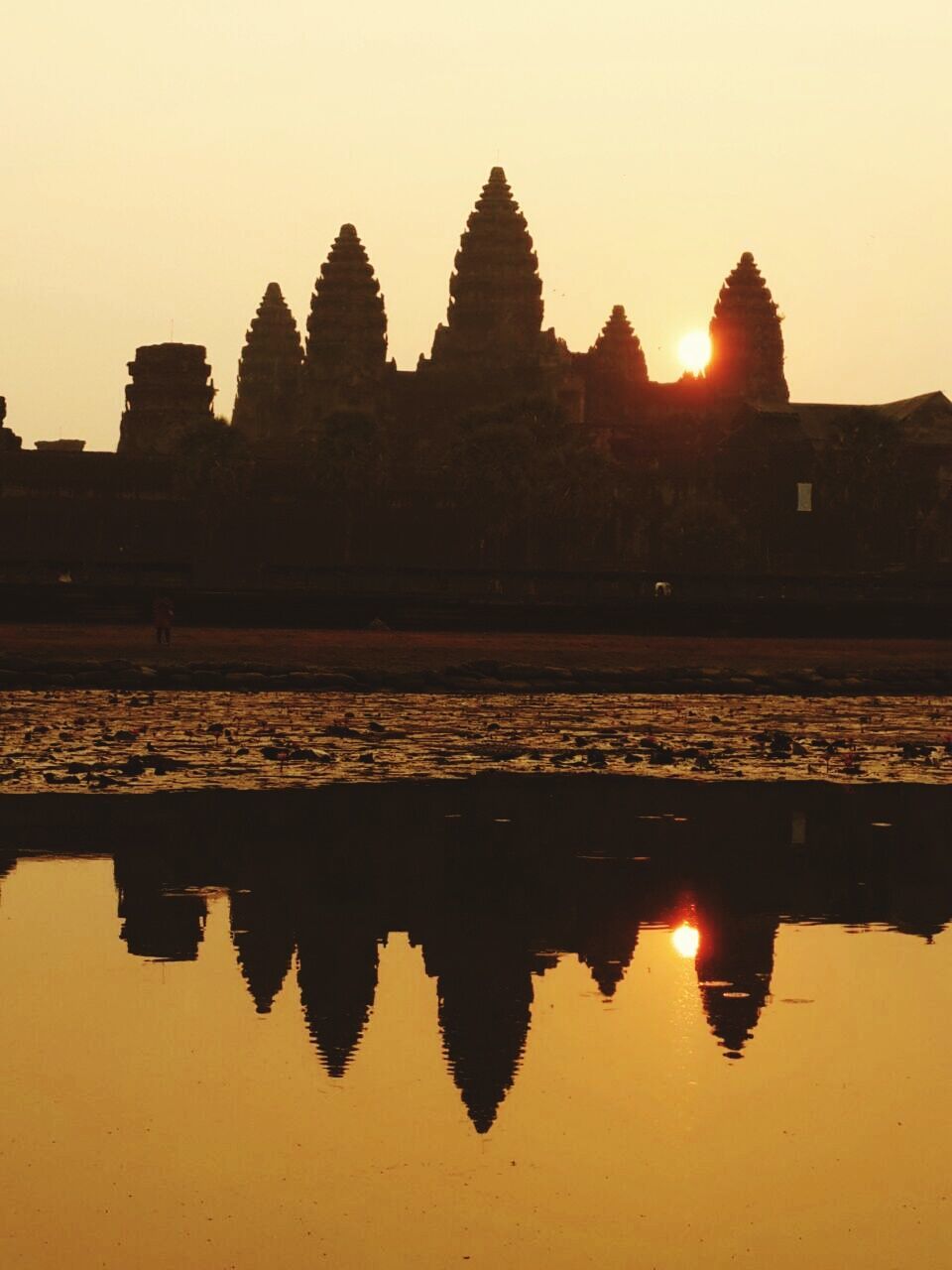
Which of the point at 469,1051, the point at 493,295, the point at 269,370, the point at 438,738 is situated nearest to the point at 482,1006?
the point at 469,1051

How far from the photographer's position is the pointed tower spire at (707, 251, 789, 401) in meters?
166

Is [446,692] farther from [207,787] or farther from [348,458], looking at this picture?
[348,458]

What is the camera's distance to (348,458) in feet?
355

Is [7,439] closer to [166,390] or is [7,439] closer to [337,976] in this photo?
[166,390]

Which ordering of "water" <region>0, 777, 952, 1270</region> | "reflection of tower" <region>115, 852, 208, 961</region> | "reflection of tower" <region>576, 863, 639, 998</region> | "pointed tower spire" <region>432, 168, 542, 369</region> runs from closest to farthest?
"water" <region>0, 777, 952, 1270</region> < "reflection of tower" <region>576, 863, 639, 998</region> < "reflection of tower" <region>115, 852, 208, 961</region> < "pointed tower spire" <region>432, 168, 542, 369</region>

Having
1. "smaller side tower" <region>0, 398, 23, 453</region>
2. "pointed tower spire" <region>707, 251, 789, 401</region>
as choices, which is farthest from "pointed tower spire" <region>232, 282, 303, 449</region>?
"smaller side tower" <region>0, 398, 23, 453</region>

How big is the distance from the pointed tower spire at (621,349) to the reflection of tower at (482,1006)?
154 metres

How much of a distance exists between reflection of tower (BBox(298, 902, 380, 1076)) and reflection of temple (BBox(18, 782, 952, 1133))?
0.02m

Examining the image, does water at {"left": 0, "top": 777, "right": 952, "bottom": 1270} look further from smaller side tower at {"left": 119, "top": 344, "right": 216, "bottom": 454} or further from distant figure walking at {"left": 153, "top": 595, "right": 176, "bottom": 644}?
smaller side tower at {"left": 119, "top": 344, "right": 216, "bottom": 454}

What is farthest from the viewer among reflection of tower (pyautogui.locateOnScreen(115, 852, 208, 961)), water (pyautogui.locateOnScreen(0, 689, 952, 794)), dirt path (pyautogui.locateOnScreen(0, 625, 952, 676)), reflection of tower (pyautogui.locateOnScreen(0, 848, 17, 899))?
dirt path (pyautogui.locateOnScreen(0, 625, 952, 676))

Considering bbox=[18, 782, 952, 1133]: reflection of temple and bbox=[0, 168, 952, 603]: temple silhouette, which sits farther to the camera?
A: bbox=[0, 168, 952, 603]: temple silhouette

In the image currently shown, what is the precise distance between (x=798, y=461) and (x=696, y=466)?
6254mm

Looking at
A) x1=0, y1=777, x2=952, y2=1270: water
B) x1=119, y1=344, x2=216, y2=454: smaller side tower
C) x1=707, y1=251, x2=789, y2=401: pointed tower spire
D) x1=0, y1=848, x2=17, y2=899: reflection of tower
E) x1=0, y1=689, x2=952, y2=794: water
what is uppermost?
x1=707, y1=251, x2=789, y2=401: pointed tower spire

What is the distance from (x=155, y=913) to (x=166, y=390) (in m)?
143
